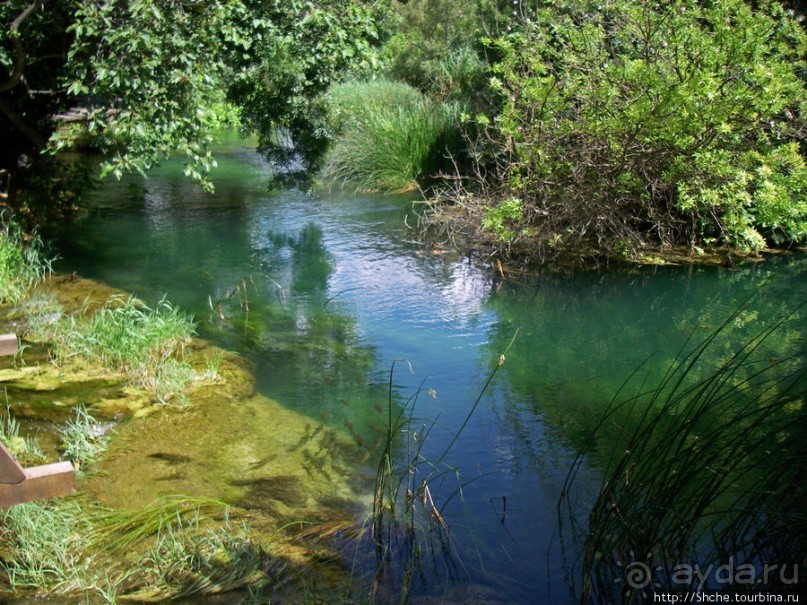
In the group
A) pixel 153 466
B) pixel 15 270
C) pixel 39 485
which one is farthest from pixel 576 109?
pixel 39 485

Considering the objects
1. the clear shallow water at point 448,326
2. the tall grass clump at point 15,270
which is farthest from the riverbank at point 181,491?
the tall grass clump at point 15,270

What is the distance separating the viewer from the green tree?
6.76 m

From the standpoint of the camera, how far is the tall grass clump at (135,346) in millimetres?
5840

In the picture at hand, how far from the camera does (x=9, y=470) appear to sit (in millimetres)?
2768

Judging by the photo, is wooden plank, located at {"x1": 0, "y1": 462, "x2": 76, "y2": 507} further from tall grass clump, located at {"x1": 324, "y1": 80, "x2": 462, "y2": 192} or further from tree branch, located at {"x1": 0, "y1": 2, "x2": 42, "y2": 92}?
tall grass clump, located at {"x1": 324, "y1": 80, "x2": 462, "y2": 192}

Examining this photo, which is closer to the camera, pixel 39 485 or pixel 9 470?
pixel 9 470

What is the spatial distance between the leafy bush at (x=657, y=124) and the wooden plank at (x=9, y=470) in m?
7.08

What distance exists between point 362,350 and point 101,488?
9.31ft

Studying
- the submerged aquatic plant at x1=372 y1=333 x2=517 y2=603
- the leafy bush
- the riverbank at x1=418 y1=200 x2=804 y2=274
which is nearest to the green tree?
the leafy bush

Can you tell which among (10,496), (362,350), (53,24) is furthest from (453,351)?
(53,24)

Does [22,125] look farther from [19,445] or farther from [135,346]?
[19,445]

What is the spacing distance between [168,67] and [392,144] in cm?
692

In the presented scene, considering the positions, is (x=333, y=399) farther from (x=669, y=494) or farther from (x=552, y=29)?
(x=552, y=29)

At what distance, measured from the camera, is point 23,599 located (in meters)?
3.54
